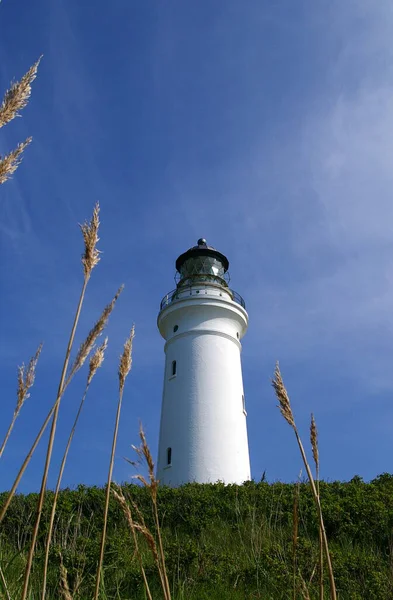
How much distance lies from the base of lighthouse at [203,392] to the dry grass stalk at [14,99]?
1449cm

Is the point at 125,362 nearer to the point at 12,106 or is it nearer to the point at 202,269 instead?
the point at 12,106

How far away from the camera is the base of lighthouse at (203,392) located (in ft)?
50.2

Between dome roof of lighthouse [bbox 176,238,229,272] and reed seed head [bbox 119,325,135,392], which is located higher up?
dome roof of lighthouse [bbox 176,238,229,272]

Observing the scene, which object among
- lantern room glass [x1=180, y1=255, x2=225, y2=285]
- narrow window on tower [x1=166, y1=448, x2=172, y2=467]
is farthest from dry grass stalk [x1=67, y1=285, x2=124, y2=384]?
lantern room glass [x1=180, y1=255, x2=225, y2=285]

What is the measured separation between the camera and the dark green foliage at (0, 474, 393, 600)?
5.17 meters

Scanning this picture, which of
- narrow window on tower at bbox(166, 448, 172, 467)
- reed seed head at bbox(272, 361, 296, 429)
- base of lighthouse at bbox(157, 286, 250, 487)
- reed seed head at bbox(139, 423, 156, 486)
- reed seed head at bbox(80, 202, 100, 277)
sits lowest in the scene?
reed seed head at bbox(139, 423, 156, 486)

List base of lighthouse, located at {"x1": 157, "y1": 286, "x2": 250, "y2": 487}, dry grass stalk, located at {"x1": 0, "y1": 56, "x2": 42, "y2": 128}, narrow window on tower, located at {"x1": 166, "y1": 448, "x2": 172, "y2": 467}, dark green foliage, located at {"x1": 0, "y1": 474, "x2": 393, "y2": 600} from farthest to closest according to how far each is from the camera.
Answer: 1. narrow window on tower, located at {"x1": 166, "y1": 448, "x2": 172, "y2": 467}
2. base of lighthouse, located at {"x1": 157, "y1": 286, "x2": 250, "y2": 487}
3. dark green foliage, located at {"x1": 0, "y1": 474, "x2": 393, "y2": 600}
4. dry grass stalk, located at {"x1": 0, "y1": 56, "x2": 42, "y2": 128}

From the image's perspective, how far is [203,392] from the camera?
16406 mm

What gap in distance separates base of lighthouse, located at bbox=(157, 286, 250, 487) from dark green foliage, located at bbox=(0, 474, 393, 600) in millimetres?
4254

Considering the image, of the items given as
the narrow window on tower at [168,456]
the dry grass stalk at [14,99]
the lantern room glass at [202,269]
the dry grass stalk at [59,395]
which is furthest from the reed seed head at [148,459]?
the lantern room glass at [202,269]

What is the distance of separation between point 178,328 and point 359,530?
10.9 m

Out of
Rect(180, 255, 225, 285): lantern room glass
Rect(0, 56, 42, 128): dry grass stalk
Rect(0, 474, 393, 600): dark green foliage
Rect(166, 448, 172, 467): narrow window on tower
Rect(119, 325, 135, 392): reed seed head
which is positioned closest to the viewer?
Rect(0, 56, 42, 128): dry grass stalk

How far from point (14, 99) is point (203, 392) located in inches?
610

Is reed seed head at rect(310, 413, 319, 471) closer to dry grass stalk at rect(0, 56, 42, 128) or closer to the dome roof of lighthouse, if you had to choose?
dry grass stalk at rect(0, 56, 42, 128)
